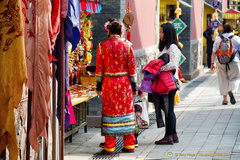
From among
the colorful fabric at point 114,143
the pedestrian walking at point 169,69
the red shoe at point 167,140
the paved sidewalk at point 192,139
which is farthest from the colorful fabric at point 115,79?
the red shoe at point 167,140

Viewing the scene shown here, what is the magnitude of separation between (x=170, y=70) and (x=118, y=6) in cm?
252

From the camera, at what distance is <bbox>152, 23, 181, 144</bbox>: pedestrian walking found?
9523 millimetres

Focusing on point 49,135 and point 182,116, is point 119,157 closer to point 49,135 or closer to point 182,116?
point 49,135

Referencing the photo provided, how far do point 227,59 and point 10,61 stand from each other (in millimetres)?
9913

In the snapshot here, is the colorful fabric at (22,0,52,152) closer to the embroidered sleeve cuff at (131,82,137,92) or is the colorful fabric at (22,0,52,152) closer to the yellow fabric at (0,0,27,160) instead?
the yellow fabric at (0,0,27,160)

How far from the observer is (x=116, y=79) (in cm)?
883

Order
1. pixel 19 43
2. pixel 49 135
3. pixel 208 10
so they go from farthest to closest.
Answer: pixel 208 10 → pixel 49 135 → pixel 19 43

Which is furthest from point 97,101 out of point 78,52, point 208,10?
point 208,10

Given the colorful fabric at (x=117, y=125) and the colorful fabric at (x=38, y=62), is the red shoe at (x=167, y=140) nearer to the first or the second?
the colorful fabric at (x=117, y=125)

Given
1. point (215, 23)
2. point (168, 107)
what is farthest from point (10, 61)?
point (215, 23)

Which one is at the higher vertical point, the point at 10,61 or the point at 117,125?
the point at 10,61

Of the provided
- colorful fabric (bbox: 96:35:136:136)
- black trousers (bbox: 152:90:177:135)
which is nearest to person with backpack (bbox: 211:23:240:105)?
black trousers (bbox: 152:90:177:135)

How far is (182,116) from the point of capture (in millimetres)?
13039

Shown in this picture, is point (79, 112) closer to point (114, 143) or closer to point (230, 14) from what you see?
point (114, 143)
